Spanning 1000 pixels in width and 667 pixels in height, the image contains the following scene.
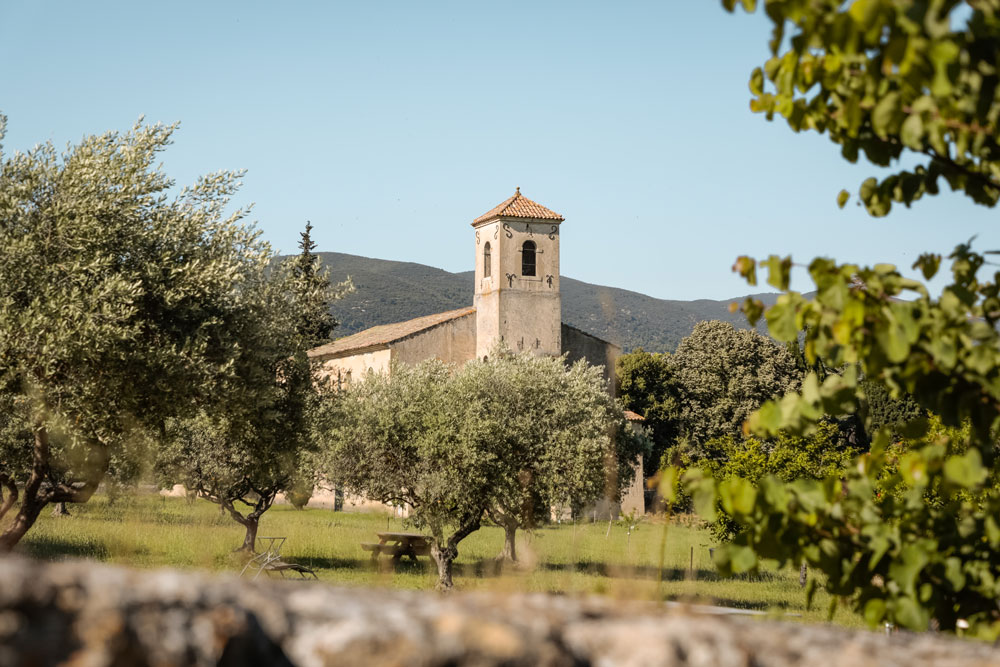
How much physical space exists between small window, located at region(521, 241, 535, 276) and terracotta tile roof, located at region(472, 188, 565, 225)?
1327 mm

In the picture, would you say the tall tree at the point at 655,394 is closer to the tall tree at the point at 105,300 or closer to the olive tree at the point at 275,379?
the olive tree at the point at 275,379

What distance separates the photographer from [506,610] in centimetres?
223

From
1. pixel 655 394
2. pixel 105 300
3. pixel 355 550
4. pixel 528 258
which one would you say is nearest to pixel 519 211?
pixel 528 258

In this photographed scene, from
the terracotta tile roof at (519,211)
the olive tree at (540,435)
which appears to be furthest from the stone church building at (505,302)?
the olive tree at (540,435)

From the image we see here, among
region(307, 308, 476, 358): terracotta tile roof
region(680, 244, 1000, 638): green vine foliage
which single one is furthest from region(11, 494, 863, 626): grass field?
region(680, 244, 1000, 638): green vine foliage

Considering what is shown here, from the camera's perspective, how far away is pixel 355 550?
31734 millimetres

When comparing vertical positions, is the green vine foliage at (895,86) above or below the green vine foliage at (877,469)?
above

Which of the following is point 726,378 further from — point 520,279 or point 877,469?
point 877,469

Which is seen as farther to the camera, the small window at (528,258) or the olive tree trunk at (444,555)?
the small window at (528,258)

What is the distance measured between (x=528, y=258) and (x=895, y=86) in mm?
39424

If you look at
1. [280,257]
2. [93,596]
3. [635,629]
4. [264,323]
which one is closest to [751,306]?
[635,629]

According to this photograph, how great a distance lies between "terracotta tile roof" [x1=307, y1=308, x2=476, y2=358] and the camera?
43188mm

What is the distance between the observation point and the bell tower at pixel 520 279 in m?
42.2

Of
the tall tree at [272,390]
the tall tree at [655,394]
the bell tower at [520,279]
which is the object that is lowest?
the tall tree at [272,390]
